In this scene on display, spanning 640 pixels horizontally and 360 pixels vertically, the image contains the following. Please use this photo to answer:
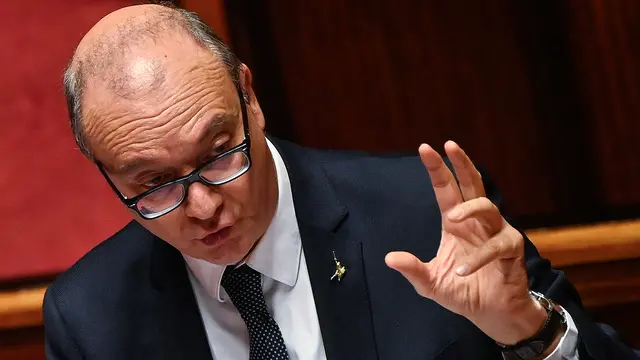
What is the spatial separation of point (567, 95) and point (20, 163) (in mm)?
1418

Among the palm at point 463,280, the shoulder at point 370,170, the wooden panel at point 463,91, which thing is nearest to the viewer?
the palm at point 463,280

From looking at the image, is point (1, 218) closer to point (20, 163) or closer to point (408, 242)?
A: point (20, 163)

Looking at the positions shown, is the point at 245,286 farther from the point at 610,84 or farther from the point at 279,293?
the point at 610,84

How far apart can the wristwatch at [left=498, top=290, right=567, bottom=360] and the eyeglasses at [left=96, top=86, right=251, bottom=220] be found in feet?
1.70

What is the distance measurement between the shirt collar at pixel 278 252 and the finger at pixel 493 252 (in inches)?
16.7

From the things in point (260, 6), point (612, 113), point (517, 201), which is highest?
point (260, 6)

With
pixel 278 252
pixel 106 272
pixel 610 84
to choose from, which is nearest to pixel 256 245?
pixel 278 252

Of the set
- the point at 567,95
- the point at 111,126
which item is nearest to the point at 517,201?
the point at 567,95

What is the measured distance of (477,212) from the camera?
1.35 meters

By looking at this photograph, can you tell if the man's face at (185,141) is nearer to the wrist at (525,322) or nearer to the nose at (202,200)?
the nose at (202,200)

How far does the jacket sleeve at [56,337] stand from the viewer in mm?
1839

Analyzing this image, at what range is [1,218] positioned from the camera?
97.8 inches

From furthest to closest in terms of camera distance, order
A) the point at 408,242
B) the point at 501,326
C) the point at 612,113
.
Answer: the point at 612,113
the point at 408,242
the point at 501,326

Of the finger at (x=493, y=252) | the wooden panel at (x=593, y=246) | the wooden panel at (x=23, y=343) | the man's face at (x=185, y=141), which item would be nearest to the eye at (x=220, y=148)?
the man's face at (x=185, y=141)
